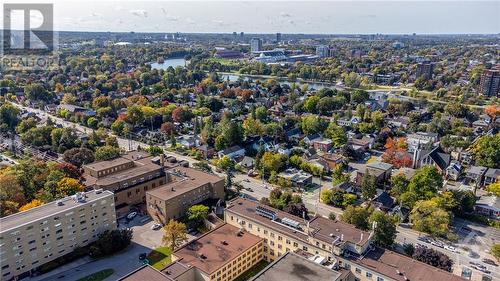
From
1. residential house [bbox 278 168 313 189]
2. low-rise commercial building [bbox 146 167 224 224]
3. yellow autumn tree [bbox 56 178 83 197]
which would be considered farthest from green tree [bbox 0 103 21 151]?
residential house [bbox 278 168 313 189]

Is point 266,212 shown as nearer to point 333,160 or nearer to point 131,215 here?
point 131,215

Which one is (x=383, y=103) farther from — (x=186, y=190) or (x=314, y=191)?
(x=186, y=190)

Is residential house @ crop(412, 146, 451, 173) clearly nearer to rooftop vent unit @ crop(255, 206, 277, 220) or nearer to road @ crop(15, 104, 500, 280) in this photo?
road @ crop(15, 104, 500, 280)

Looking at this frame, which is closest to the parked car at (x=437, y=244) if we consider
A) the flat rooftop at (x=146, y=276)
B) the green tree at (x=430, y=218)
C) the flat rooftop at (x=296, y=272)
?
the green tree at (x=430, y=218)

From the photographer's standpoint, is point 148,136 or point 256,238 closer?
point 256,238

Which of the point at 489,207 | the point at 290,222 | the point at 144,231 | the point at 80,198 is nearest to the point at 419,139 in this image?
the point at 489,207

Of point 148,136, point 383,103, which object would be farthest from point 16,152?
point 383,103
